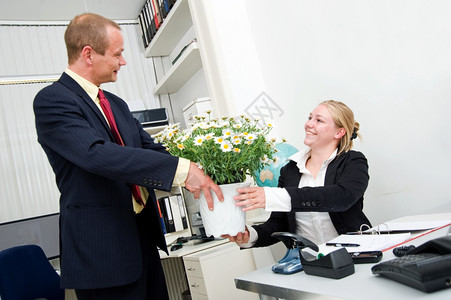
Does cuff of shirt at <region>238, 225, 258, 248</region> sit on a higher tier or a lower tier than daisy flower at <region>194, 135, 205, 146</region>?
lower

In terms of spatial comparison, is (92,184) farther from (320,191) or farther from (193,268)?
(193,268)

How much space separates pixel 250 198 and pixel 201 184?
15cm

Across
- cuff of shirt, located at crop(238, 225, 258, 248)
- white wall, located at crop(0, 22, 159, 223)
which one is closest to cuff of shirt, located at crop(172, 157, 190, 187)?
cuff of shirt, located at crop(238, 225, 258, 248)

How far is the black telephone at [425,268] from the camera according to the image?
718 millimetres

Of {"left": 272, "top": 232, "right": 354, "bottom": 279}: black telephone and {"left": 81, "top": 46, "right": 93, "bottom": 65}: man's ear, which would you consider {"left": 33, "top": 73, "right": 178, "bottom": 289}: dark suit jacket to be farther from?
{"left": 272, "top": 232, "right": 354, "bottom": 279}: black telephone

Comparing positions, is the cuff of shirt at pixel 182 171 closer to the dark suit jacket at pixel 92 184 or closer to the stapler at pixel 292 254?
the dark suit jacket at pixel 92 184

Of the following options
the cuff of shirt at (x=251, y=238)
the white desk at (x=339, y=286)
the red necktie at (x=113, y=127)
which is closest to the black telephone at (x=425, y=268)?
the white desk at (x=339, y=286)

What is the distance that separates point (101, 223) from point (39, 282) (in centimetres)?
119

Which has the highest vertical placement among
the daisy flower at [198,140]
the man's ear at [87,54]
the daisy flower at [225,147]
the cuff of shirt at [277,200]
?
the man's ear at [87,54]

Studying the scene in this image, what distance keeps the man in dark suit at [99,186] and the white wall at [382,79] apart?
1.11m

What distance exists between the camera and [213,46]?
2861 mm

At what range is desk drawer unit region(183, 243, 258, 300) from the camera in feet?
7.81

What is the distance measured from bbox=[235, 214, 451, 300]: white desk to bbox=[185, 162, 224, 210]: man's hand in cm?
24

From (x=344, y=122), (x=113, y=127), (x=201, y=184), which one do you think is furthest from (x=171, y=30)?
(x=201, y=184)
